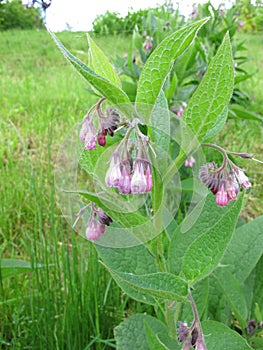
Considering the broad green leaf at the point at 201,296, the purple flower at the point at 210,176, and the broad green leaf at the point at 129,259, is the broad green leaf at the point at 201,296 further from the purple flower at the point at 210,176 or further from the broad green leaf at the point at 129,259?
the purple flower at the point at 210,176

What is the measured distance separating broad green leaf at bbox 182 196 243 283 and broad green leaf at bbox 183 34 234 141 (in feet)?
0.39

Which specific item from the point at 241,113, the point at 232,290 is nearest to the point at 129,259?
the point at 232,290

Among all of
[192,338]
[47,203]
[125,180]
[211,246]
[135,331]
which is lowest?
[47,203]

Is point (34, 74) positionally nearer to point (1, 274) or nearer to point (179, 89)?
point (179, 89)

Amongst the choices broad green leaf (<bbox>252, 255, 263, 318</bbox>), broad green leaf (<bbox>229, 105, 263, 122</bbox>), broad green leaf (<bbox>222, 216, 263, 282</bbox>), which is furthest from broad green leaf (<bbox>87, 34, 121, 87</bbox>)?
broad green leaf (<bbox>229, 105, 263, 122</bbox>)

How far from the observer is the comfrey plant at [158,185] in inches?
25.8

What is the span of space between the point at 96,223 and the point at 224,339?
0.94 ft

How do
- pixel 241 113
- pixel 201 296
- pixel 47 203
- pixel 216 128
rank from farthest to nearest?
1. pixel 241 113
2. pixel 47 203
3. pixel 201 296
4. pixel 216 128

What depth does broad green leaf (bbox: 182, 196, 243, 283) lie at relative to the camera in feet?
2.33

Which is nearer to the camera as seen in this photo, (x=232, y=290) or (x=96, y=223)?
(x=96, y=223)

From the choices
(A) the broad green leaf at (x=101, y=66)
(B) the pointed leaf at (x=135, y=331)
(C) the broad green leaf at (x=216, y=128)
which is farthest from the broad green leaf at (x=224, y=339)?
(A) the broad green leaf at (x=101, y=66)

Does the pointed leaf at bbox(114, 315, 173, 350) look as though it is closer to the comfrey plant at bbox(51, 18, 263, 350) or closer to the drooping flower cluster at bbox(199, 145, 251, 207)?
the comfrey plant at bbox(51, 18, 263, 350)

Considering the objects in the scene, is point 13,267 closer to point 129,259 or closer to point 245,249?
point 129,259

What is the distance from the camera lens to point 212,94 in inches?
26.7
